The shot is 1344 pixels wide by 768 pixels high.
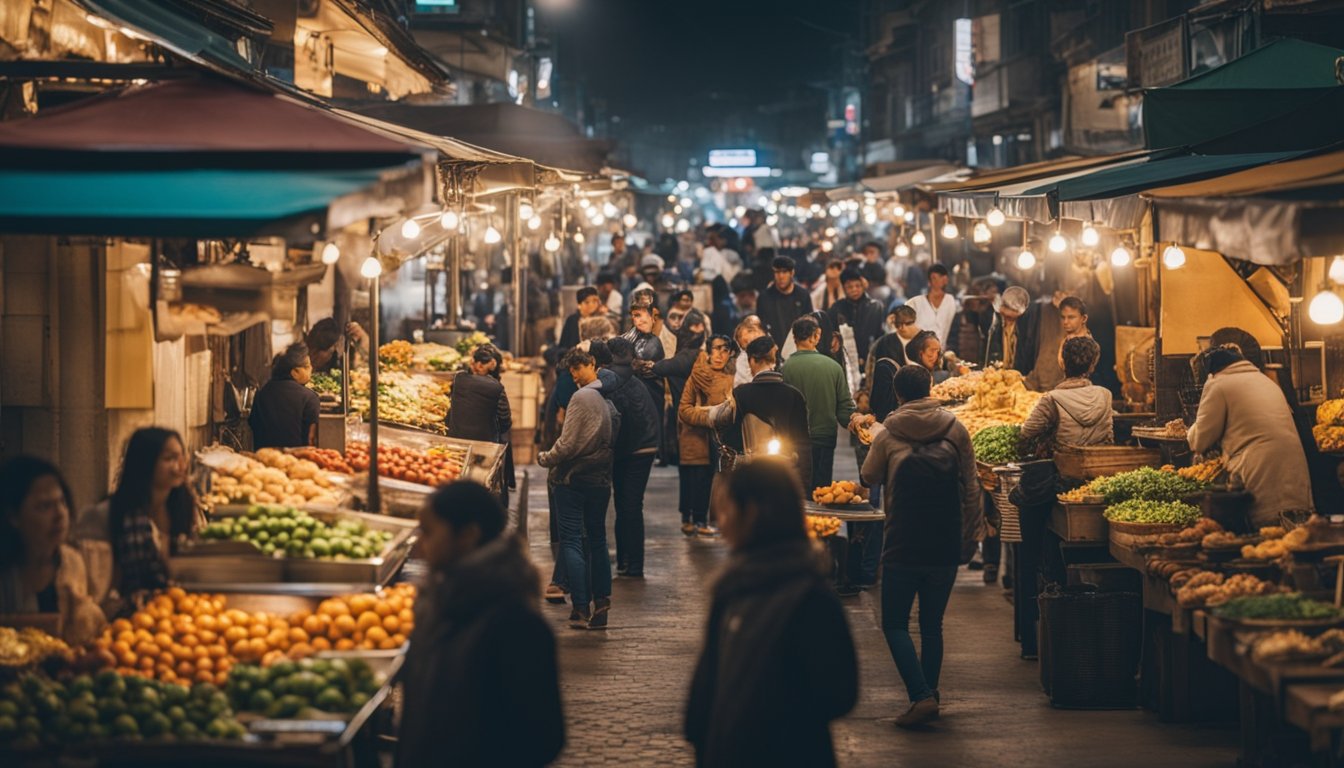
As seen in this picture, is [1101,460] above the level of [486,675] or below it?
above

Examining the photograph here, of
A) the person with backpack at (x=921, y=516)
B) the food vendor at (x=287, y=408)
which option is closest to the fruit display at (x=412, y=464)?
the food vendor at (x=287, y=408)

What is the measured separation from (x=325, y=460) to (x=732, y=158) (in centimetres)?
9894

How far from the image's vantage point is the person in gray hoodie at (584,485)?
38.5 ft

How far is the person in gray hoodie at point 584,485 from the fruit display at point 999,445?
2752 mm

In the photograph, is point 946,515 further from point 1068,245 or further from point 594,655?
point 1068,245

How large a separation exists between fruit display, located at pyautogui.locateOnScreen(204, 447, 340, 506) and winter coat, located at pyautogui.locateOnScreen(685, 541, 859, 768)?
4.24 m

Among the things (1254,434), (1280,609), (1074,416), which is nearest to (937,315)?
(1074,416)

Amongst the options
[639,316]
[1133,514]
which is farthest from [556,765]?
[639,316]

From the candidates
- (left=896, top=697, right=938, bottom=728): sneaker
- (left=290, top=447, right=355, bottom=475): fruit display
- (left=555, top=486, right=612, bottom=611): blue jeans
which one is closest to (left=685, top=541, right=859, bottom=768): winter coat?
(left=896, top=697, right=938, bottom=728): sneaker

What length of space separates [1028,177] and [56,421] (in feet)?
31.5

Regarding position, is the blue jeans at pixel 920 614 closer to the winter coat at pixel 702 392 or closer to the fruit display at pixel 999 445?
the fruit display at pixel 999 445

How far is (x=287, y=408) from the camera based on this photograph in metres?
11.9

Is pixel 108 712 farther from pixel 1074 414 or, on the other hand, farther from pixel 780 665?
pixel 1074 414

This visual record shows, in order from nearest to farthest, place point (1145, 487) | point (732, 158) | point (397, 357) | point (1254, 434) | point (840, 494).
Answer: point (1254, 434)
point (1145, 487)
point (840, 494)
point (397, 357)
point (732, 158)
